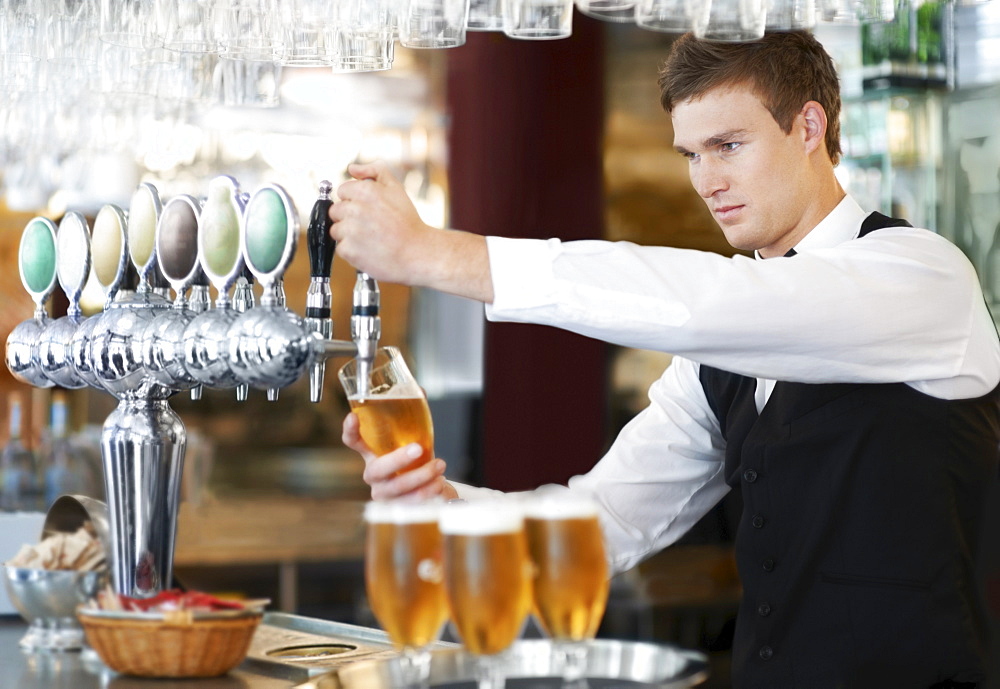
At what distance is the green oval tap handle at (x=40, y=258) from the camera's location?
1563 millimetres

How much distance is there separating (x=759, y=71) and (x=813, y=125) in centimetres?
→ 12

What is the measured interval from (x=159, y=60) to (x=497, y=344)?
256cm

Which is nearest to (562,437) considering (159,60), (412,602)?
(159,60)

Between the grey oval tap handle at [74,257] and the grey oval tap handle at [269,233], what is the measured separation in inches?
12.3

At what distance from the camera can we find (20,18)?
171 centimetres

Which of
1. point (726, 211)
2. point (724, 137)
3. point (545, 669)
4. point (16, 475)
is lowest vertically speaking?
point (16, 475)

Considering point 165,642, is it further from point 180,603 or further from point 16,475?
point 16,475

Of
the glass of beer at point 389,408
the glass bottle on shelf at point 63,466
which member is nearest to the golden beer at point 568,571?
the glass of beer at point 389,408

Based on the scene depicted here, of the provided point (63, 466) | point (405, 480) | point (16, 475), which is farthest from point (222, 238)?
point (16, 475)

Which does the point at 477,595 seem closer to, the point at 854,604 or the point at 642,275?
the point at 642,275

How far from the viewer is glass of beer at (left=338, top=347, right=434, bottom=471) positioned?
1.24m

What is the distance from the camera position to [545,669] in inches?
42.8

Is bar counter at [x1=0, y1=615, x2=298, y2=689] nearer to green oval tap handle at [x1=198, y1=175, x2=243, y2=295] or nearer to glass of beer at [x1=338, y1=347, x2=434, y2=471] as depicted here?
glass of beer at [x1=338, y1=347, x2=434, y2=471]

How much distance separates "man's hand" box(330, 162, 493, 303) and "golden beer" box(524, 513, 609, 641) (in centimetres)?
34
